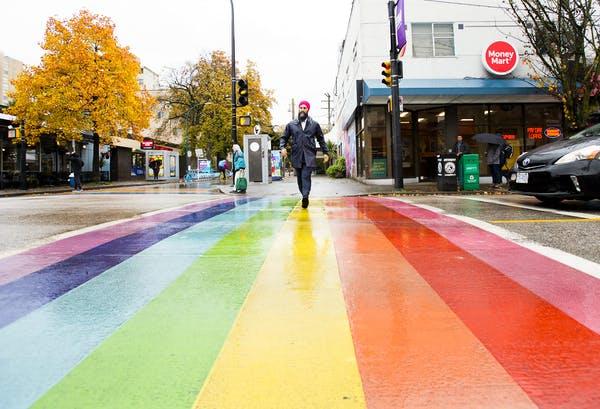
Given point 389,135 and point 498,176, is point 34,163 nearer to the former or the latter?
point 389,135

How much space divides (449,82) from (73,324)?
19.1m

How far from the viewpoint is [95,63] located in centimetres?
2797

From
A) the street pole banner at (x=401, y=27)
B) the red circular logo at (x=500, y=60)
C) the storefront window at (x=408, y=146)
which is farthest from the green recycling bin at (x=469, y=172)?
the storefront window at (x=408, y=146)

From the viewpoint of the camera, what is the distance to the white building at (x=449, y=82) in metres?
19.2

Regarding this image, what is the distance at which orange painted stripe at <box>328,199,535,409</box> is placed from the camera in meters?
1.79

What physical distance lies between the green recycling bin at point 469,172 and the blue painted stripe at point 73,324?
11.6m

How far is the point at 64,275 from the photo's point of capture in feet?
12.2

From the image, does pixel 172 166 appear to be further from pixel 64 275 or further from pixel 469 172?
pixel 64 275

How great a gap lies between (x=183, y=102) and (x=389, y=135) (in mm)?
26317

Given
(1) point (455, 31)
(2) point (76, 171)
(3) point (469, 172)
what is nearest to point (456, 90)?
(1) point (455, 31)

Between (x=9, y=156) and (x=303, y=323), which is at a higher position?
(x=9, y=156)

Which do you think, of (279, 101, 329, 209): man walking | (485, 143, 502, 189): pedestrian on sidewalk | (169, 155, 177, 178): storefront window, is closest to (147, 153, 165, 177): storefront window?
(169, 155, 177, 178): storefront window

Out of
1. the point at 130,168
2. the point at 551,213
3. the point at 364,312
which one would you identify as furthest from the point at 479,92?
the point at 130,168

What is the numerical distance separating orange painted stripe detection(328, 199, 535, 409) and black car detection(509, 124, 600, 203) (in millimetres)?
5043
